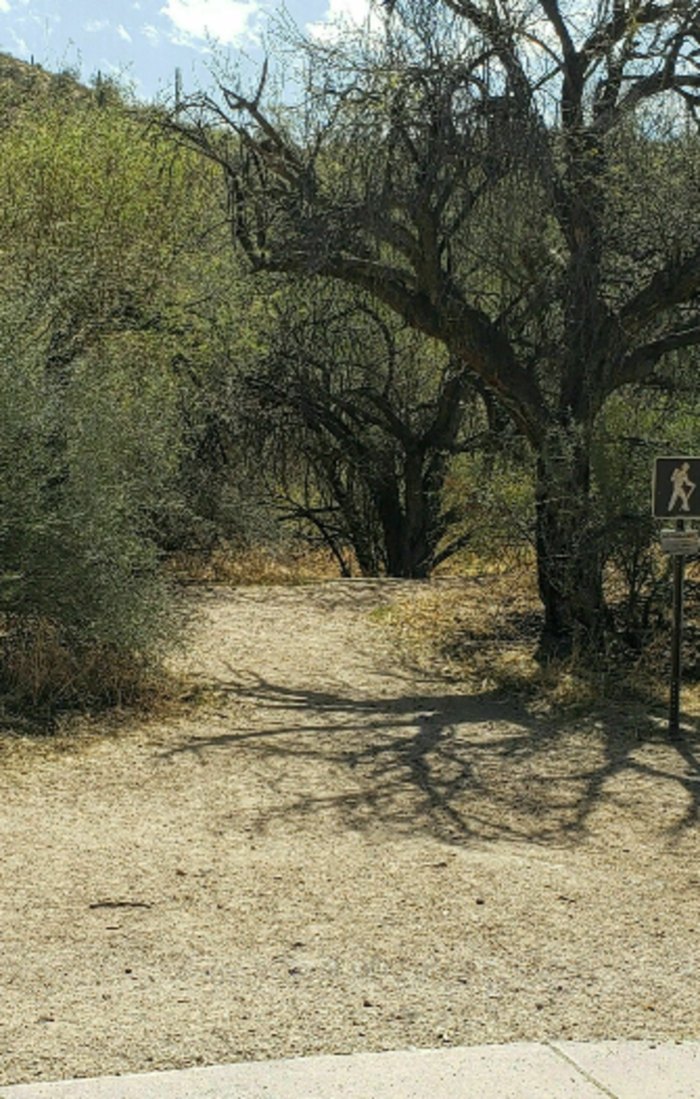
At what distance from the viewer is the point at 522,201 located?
1083cm

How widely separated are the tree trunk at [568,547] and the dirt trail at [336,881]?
4.55 ft

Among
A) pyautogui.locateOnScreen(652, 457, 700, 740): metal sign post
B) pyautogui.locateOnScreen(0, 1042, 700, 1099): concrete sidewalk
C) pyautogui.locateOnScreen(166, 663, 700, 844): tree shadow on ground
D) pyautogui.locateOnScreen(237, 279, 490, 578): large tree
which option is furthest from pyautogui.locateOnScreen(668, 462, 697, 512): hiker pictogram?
pyautogui.locateOnScreen(237, 279, 490, 578): large tree

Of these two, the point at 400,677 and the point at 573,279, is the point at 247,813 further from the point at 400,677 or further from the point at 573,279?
the point at 573,279

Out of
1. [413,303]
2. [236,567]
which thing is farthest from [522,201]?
[236,567]

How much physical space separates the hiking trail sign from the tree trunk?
1.80 metres

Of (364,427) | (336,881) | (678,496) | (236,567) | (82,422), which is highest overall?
(364,427)

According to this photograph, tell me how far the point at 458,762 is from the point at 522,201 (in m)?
4.01

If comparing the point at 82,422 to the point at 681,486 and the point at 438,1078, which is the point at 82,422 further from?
the point at 438,1078

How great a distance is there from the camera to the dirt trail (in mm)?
5012

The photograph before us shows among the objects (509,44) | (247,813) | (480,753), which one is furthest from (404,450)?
(247,813)

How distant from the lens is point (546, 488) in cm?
1189

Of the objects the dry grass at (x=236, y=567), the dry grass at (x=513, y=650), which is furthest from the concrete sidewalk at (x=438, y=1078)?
the dry grass at (x=236, y=567)

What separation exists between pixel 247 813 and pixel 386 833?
2.50 feet

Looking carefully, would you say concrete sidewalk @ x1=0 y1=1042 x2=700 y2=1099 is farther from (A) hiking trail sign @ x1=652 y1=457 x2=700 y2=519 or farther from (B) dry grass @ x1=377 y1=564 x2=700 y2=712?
(B) dry grass @ x1=377 y1=564 x2=700 y2=712
